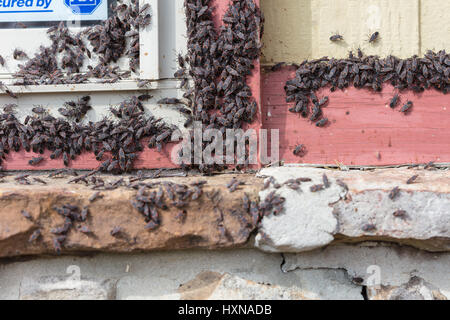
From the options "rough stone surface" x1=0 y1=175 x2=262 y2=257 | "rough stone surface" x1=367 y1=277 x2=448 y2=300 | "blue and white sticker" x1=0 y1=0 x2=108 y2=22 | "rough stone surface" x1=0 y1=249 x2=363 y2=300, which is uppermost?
"blue and white sticker" x1=0 y1=0 x2=108 y2=22

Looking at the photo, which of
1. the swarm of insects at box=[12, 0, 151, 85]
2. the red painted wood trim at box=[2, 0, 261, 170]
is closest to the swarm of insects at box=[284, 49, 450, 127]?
the red painted wood trim at box=[2, 0, 261, 170]

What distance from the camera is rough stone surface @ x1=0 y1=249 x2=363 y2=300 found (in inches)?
103

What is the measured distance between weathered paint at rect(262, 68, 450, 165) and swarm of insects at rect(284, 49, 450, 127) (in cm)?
6

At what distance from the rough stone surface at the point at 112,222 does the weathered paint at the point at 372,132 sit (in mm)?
871

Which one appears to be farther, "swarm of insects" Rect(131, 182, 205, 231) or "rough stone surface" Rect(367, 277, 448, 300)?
"rough stone surface" Rect(367, 277, 448, 300)

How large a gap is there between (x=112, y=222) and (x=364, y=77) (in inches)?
85.3

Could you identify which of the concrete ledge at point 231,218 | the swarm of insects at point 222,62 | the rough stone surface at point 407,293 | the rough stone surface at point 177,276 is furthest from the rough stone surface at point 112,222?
the rough stone surface at point 407,293

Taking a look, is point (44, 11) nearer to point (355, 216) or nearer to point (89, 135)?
point (89, 135)

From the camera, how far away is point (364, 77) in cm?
312

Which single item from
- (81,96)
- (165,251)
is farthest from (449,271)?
(81,96)

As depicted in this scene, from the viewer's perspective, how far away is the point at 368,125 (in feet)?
10.3

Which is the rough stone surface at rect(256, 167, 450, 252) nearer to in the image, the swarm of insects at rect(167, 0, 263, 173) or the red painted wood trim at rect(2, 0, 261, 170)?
the swarm of insects at rect(167, 0, 263, 173)

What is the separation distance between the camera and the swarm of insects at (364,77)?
10.3ft

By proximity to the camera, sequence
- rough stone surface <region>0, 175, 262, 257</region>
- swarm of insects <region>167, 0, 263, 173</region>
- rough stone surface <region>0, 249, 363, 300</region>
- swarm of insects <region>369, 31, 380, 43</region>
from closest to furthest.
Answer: rough stone surface <region>0, 175, 262, 257</region>, rough stone surface <region>0, 249, 363, 300</region>, swarm of insects <region>167, 0, 263, 173</region>, swarm of insects <region>369, 31, 380, 43</region>
